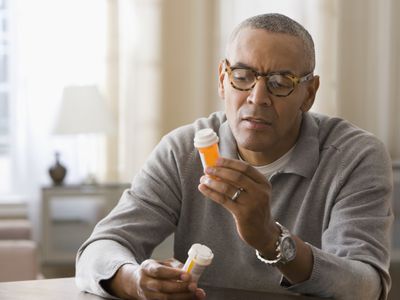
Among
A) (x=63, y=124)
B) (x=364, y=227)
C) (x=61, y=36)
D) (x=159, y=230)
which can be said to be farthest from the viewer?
(x=61, y=36)

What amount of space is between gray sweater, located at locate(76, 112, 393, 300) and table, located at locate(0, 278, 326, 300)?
0.03 metres

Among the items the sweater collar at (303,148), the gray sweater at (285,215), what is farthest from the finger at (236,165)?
the sweater collar at (303,148)

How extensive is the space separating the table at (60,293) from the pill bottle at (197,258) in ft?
0.47

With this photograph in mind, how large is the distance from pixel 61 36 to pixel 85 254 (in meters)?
3.26

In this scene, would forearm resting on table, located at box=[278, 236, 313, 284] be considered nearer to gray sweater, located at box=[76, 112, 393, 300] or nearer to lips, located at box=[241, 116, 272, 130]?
gray sweater, located at box=[76, 112, 393, 300]

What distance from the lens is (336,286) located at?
6.38ft

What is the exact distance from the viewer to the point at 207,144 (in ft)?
5.46

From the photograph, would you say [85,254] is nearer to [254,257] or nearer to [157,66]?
[254,257]

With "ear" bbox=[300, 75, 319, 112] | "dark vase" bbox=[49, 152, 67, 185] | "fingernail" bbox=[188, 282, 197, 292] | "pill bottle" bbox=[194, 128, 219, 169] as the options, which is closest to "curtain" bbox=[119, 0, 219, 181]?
"dark vase" bbox=[49, 152, 67, 185]

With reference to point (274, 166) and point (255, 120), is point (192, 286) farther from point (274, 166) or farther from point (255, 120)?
point (274, 166)

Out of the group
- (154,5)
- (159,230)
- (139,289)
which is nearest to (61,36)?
(154,5)

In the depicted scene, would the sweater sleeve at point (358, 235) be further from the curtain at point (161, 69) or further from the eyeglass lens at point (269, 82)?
the curtain at point (161, 69)

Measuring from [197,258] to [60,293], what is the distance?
0.42 metres

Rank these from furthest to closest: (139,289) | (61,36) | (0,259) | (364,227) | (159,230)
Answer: (61,36)
(0,259)
(159,230)
(364,227)
(139,289)
